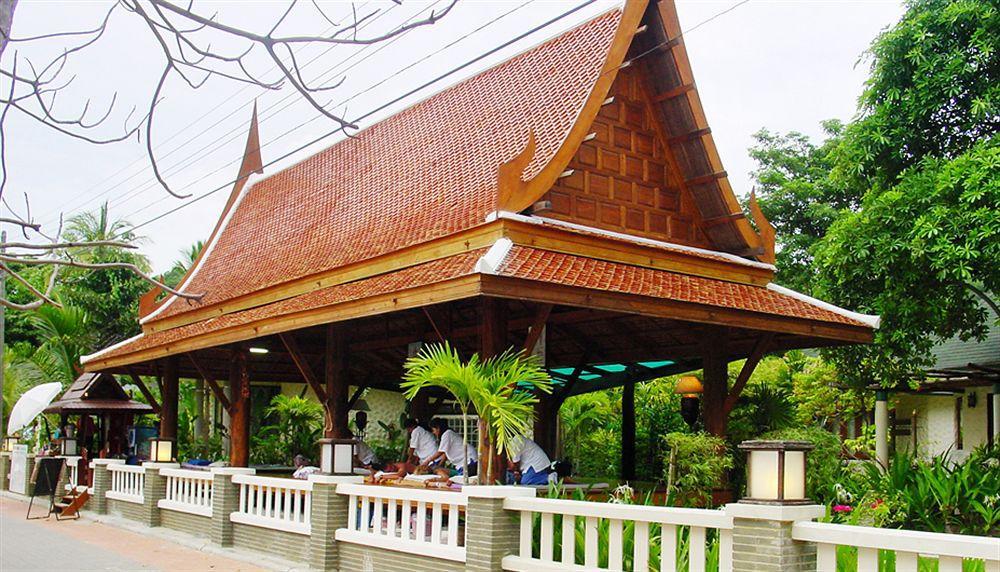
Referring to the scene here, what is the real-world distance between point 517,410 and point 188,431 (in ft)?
62.3

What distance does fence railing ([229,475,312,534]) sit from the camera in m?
12.6

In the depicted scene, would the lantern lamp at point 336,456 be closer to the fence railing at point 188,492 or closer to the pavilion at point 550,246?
the pavilion at point 550,246

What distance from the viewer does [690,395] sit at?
48.1 ft

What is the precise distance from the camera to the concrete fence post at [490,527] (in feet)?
30.2

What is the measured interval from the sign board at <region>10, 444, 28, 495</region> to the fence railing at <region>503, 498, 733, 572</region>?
19738mm

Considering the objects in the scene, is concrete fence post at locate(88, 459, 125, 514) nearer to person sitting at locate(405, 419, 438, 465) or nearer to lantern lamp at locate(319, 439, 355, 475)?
person sitting at locate(405, 419, 438, 465)

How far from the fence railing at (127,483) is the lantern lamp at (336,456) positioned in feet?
22.2

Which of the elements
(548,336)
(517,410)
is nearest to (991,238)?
(548,336)

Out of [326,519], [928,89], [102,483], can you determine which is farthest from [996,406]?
[102,483]

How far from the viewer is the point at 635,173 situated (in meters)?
13.2

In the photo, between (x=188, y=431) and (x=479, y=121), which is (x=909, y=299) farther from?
(x=188, y=431)

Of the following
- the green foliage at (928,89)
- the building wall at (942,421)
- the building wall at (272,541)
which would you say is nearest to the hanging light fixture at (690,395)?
the green foliage at (928,89)

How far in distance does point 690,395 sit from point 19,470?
726 inches

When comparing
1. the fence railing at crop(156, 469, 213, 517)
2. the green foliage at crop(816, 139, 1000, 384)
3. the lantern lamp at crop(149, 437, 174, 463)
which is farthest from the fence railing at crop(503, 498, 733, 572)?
the lantern lamp at crop(149, 437, 174, 463)
